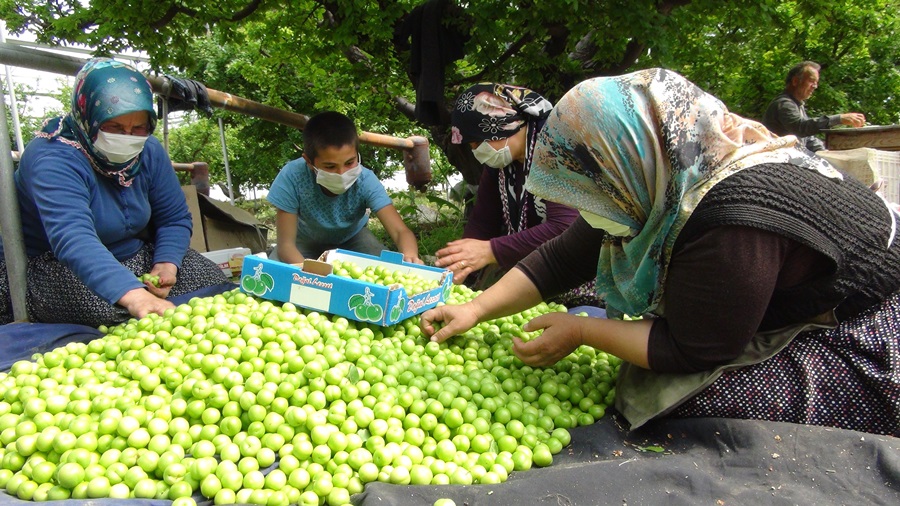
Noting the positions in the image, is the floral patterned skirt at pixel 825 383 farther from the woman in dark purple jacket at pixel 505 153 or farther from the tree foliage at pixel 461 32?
the tree foliage at pixel 461 32

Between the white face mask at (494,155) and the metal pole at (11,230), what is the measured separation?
238 cm

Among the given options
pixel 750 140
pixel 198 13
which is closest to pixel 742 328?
pixel 750 140

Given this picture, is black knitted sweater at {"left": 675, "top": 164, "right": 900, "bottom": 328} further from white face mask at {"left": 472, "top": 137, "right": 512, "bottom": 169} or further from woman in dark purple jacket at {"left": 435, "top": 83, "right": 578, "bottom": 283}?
white face mask at {"left": 472, "top": 137, "right": 512, "bottom": 169}

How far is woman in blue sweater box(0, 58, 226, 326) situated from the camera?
103 inches

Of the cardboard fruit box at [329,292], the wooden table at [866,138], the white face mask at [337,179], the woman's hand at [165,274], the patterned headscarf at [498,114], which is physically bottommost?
the woman's hand at [165,274]

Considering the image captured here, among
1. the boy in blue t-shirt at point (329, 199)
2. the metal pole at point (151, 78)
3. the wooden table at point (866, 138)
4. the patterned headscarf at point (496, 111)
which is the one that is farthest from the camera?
the wooden table at point (866, 138)

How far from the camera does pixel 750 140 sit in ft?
5.69

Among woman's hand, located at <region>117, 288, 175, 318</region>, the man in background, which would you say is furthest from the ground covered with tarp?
the man in background

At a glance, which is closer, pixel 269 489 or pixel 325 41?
pixel 269 489

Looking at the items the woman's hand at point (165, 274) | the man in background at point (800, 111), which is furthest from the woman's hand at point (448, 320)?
the man in background at point (800, 111)

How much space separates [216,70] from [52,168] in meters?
10.9

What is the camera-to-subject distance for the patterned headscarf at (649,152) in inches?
64.0

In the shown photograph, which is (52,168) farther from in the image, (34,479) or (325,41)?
(325,41)

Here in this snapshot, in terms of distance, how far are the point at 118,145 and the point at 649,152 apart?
259 centimetres
